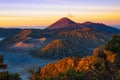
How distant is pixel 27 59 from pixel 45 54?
50.1ft

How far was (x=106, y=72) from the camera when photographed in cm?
2286

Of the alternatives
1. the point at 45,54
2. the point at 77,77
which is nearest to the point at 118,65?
the point at 77,77

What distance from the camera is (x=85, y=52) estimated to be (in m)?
170

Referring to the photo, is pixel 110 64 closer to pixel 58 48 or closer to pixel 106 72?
pixel 106 72

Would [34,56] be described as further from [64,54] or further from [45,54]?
[64,54]

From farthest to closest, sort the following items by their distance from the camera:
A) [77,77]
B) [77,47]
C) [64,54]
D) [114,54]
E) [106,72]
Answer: [77,47] < [64,54] < [77,77] < [106,72] < [114,54]

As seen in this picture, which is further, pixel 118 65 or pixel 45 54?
pixel 45 54

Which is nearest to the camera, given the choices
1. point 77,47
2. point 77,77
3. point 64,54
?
point 77,77

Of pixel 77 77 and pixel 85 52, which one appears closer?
pixel 77 77

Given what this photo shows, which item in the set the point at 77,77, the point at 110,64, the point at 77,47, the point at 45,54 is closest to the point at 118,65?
the point at 110,64

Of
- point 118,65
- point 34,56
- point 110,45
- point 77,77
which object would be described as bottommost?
point 34,56

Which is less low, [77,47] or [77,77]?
[77,77]

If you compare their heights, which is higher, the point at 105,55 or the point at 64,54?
the point at 105,55

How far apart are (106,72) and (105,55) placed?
1.52 metres
